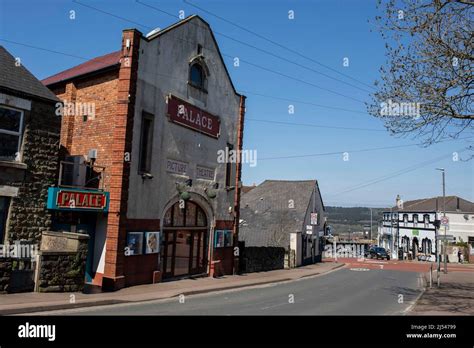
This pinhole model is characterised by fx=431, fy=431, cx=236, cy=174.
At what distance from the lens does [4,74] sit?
49.2 feet

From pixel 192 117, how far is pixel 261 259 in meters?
13.2

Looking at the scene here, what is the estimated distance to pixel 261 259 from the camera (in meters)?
30.9

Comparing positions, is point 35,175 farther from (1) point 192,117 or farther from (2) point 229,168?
(2) point 229,168

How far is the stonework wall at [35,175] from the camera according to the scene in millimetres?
14836

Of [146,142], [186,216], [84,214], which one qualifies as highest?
[146,142]

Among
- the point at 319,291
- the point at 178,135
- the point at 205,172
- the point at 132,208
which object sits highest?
the point at 178,135

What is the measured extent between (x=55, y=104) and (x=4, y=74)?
189 cm

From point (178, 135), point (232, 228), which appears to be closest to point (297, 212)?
point (232, 228)

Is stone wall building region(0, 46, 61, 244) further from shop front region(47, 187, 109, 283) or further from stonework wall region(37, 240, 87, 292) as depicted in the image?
A: stonework wall region(37, 240, 87, 292)

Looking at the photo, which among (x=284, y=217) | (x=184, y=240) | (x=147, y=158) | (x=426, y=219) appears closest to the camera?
(x=147, y=158)

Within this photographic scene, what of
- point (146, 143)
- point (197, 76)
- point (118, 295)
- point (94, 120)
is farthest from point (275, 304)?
point (197, 76)

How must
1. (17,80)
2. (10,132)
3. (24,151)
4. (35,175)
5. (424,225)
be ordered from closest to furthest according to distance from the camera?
(10,132)
(24,151)
(17,80)
(35,175)
(424,225)
